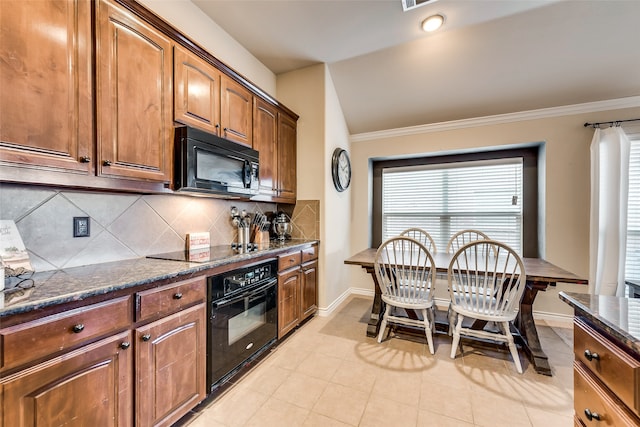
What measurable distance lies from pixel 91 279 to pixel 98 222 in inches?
21.7

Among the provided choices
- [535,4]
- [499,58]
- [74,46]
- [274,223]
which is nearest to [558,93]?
[499,58]

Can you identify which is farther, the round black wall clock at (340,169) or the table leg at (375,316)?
the round black wall clock at (340,169)

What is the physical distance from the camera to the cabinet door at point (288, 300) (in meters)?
2.34

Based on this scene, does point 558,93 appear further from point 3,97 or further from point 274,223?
point 3,97

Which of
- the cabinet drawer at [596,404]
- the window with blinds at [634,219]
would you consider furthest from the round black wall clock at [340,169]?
the window with blinds at [634,219]

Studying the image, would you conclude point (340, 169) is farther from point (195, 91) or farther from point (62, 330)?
point (62, 330)

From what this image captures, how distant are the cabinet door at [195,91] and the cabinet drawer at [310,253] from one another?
1.41 m

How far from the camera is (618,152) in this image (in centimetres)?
259

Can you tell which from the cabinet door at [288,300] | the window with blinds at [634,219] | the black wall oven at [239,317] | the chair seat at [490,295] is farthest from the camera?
the window with blinds at [634,219]

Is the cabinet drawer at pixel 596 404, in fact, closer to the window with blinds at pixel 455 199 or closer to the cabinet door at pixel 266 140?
the cabinet door at pixel 266 140

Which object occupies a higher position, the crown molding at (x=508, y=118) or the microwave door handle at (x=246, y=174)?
the crown molding at (x=508, y=118)

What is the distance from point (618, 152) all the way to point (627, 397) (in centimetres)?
300

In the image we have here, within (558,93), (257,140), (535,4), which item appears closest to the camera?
(535,4)

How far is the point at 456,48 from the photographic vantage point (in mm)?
2590
